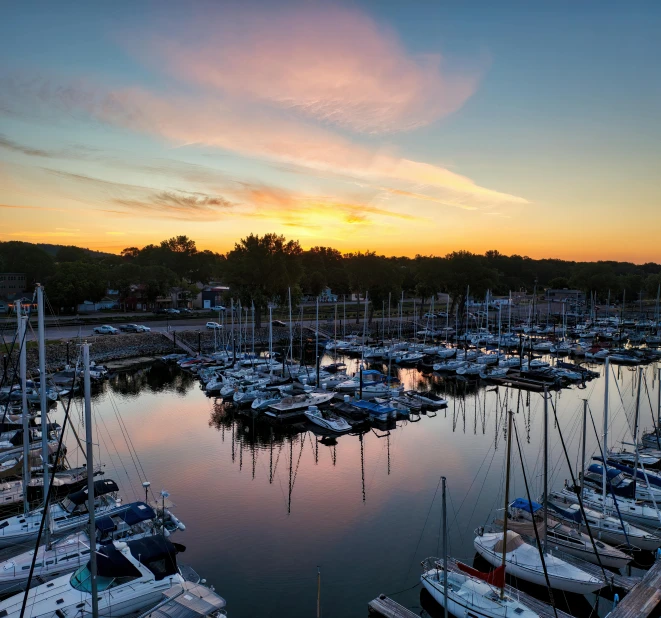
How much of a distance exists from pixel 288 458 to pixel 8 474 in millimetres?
14326

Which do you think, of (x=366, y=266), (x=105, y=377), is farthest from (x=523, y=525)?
(x=366, y=266)

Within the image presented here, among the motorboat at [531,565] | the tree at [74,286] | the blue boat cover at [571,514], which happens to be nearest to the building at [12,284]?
the tree at [74,286]

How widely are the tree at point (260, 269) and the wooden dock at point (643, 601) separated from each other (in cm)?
5769

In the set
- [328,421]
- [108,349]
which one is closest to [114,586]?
[328,421]

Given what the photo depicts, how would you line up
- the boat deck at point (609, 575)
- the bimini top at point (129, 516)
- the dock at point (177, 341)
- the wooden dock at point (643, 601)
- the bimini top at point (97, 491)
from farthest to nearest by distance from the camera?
the dock at point (177, 341)
the bimini top at point (97, 491)
the bimini top at point (129, 516)
the boat deck at point (609, 575)
the wooden dock at point (643, 601)

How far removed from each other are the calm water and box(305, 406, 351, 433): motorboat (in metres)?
0.78

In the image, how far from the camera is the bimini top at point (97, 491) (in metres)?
19.8

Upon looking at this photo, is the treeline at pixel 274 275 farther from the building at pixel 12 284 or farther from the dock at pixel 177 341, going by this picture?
the dock at pixel 177 341

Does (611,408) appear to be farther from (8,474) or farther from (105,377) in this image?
(105,377)

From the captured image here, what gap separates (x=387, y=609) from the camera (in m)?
15.2

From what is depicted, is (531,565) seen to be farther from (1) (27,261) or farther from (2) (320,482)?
(1) (27,261)

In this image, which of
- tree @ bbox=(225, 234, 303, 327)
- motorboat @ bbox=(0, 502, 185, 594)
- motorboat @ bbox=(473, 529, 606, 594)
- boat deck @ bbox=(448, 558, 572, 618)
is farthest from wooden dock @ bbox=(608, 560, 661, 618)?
tree @ bbox=(225, 234, 303, 327)

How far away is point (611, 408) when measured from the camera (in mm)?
39688

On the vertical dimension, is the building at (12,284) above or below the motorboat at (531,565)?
above
